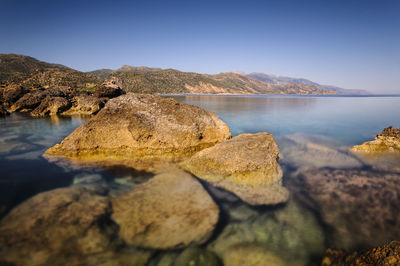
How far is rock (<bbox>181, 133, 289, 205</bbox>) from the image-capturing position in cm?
580

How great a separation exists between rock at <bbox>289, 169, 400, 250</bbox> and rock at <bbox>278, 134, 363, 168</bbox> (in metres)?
0.85

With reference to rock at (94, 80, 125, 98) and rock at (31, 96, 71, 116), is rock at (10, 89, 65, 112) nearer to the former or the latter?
rock at (31, 96, 71, 116)

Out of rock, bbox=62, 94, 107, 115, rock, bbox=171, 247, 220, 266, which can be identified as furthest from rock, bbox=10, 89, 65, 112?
rock, bbox=171, 247, 220, 266

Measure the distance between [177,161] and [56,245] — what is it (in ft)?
16.1

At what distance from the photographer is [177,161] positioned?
26.6 feet

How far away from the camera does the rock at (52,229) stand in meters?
3.49

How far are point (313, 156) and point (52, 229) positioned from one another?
10.5m

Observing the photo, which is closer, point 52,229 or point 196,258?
point 196,258

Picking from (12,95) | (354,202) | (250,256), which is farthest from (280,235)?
(12,95)

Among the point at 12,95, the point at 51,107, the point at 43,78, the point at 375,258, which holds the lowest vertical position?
the point at 375,258

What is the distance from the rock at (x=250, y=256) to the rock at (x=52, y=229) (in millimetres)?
2449

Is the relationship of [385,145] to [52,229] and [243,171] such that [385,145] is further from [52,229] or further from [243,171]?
[52,229]

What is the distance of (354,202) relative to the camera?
5535mm

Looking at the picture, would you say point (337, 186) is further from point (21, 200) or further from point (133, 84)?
point (133, 84)
